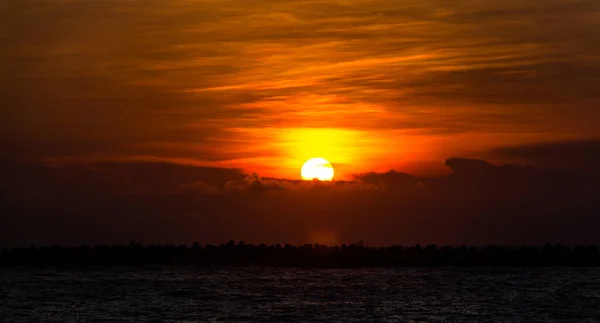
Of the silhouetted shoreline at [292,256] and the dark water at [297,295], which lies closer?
the dark water at [297,295]

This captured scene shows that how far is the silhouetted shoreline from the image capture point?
260ft

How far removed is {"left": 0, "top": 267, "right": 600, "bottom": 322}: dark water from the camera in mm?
41728

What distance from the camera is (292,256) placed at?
80.0 metres

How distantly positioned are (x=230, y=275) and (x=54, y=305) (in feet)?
72.8

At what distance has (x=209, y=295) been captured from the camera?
50.9 m

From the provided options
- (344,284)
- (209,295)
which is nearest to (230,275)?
(344,284)

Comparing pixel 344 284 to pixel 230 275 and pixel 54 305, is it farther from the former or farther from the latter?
pixel 54 305

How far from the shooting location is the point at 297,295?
5072cm

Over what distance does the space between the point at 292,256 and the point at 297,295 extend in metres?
29.3

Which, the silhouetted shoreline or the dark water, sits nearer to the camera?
the dark water

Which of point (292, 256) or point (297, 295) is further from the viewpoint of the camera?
point (292, 256)

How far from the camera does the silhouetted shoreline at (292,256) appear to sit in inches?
3115

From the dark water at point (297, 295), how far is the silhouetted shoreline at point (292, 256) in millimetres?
7712

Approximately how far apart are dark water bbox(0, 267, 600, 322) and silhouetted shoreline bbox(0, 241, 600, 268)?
771 centimetres
